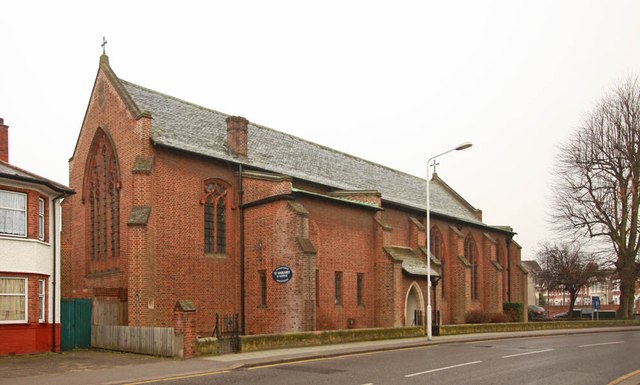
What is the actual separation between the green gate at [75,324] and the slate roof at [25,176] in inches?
175

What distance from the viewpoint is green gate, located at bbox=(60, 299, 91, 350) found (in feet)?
75.7

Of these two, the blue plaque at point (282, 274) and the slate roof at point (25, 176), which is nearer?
the slate roof at point (25, 176)

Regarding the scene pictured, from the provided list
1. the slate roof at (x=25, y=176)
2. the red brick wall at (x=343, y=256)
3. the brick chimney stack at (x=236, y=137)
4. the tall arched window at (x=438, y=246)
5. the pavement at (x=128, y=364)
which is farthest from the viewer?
the tall arched window at (x=438, y=246)

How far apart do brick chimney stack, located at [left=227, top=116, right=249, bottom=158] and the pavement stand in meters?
11.6

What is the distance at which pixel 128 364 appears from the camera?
17.9 meters

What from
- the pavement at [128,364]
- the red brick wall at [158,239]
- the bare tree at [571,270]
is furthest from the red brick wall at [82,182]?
the bare tree at [571,270]

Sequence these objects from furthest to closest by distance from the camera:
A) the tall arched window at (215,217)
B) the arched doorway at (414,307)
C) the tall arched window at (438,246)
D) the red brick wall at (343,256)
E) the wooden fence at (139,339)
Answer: the tall arched window at (438,246)
the arched doorway at (414,307)
the red brick wall at (343,256)
the tall arched window at (215,217)
the wooden fence at (139,339)

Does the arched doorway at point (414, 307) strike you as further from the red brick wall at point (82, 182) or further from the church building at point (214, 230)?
the red brick wall at point (82, 182)

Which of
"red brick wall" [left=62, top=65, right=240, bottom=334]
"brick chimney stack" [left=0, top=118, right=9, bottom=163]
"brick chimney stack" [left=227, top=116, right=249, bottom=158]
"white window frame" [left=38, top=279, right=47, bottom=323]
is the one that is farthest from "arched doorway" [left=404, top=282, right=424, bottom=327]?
"brick chimney stack" [left=0, top=118, right=9, bottom=163]

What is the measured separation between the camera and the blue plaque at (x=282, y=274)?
24.9 meters

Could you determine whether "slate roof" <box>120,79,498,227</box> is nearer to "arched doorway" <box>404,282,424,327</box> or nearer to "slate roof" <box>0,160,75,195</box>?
"slate roof" <box>0,160,75,195</box>

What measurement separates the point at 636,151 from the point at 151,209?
34965 mm

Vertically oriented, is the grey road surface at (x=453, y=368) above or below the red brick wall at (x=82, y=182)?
below

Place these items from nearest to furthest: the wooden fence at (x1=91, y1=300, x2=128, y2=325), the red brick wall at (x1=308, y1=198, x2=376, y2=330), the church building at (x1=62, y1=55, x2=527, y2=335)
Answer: the wooden fence at (x1=91, y1=300, x2=128, y2=325) < the church building at (x1=62, y1=55, x2=527, y2=335) < the red brick wall at (x1=308, y1=198, x2=376, y2=330)
